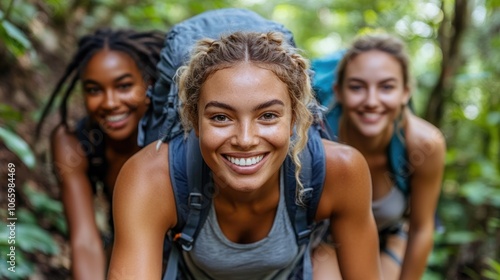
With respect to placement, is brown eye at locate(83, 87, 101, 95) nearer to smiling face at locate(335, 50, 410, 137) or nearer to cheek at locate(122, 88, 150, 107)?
cheek at locate(122, 88, 150, 107)

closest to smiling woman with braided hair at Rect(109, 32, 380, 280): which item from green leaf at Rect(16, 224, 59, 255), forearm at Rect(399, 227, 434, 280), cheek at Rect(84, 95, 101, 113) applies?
cheek at Rect(84, 95, 101, 113)

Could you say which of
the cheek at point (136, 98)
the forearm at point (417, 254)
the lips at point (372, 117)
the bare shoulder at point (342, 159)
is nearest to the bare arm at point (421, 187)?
the forearm at point (417, 254)

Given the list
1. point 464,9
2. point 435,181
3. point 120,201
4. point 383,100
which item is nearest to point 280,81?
point 120,201

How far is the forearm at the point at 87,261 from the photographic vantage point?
354cm

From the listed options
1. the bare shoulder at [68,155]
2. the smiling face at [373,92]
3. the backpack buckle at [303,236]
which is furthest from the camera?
the smiling face at [373,92]

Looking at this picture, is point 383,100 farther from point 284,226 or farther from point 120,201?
point 120,201

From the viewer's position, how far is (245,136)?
2238 mm

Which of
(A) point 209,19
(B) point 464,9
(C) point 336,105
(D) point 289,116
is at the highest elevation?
(B) point 464,9

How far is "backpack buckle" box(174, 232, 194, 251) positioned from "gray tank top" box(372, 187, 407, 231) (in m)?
1.78

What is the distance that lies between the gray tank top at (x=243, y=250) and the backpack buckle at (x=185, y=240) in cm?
4

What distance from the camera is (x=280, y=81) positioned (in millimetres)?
2330

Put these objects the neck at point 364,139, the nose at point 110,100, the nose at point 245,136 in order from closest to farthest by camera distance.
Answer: the nose at point 245,136 < the nose at point 110,100 < the neck at point 364,139

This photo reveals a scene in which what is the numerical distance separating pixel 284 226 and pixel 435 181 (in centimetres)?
175

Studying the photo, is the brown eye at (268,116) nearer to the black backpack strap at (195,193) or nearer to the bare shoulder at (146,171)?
the black backpack strap at (195,193)
